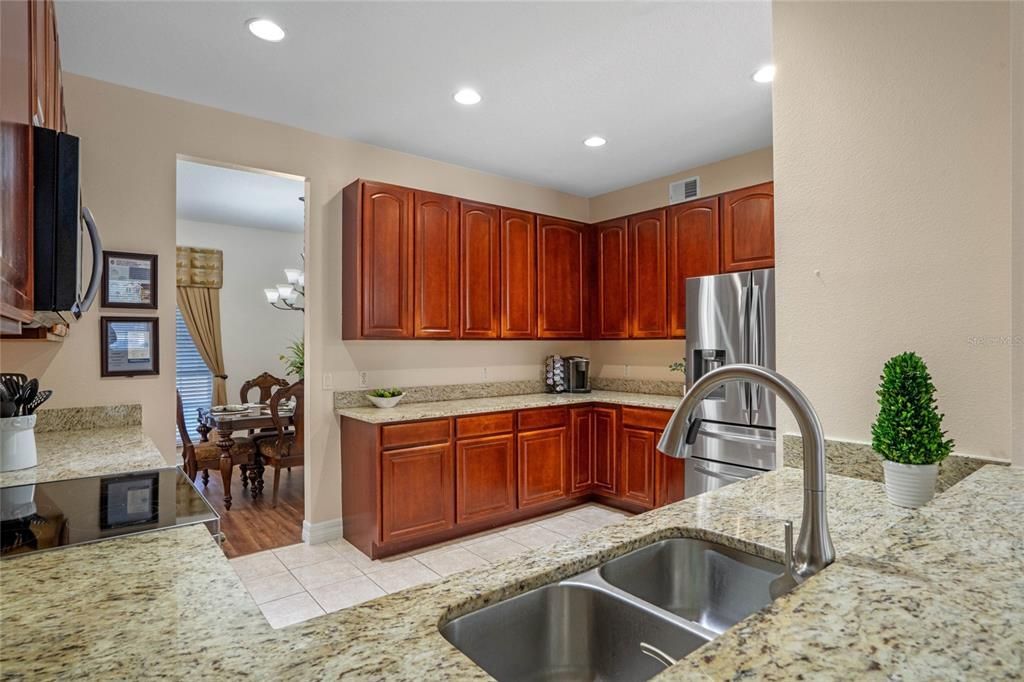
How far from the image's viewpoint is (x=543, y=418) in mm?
4066

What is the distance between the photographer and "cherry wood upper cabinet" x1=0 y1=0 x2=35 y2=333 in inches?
25.8

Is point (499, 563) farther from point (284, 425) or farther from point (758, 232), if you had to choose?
point (284, 425)

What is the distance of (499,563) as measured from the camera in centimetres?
100

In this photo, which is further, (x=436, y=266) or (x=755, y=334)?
(x=436, y=266)

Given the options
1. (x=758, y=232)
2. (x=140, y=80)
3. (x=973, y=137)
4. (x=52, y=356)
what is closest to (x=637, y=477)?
(x=758, y=232)

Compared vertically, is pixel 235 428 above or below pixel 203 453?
above

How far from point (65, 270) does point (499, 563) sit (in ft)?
2.89

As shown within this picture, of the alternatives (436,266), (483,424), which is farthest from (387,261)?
(483,424)

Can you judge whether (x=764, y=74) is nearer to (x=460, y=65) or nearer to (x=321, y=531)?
(x=460, y=65)

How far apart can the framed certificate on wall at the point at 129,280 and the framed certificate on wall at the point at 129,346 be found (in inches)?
3.6

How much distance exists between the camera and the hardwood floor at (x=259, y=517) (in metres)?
3.55

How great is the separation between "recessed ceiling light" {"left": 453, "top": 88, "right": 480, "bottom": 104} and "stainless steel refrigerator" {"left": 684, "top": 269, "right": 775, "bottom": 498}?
181 cm

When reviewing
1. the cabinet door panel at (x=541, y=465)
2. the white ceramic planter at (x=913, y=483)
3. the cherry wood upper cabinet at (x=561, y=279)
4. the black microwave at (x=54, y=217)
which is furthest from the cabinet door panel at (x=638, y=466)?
the black microwave at (x=54, y=217)

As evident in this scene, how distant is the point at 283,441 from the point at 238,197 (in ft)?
8.19
